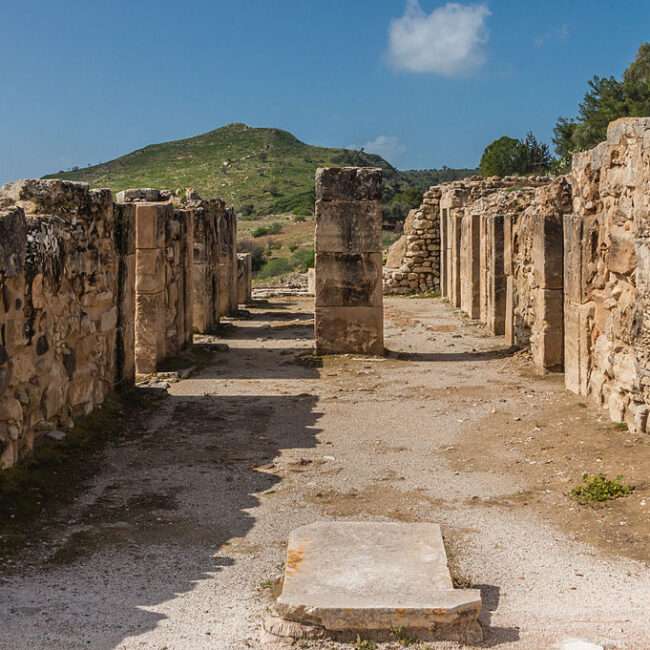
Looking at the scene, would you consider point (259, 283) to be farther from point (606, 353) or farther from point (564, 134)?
point (606, 353)

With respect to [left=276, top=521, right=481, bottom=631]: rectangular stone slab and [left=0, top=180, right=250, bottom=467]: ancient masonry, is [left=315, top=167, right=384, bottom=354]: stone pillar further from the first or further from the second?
[left=276, top=521, right=481, bottom=631]: rectangular stone slab

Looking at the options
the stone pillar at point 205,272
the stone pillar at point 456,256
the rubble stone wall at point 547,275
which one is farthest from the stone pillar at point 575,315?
the stone pillar at point 456,256

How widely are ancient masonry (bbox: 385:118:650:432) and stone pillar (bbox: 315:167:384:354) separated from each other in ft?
7.25

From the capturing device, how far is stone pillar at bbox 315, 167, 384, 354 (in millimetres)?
13922

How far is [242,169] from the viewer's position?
227 ft

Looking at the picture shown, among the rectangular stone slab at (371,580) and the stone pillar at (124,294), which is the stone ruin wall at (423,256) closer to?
the stone pillar at (124,294)

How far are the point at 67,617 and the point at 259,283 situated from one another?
2988 cm

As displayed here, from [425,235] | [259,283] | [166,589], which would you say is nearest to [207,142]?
[259,283]

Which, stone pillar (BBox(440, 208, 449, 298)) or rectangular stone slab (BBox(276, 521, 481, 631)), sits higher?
stone pillar (BBox(440, 208, 449, 298))

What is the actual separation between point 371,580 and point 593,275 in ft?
19.4

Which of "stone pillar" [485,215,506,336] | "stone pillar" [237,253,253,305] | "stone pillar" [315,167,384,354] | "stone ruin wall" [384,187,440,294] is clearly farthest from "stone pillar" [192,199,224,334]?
"stone ruin wall" [384,187,440,294]

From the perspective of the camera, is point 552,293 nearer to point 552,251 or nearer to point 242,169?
point 552,251

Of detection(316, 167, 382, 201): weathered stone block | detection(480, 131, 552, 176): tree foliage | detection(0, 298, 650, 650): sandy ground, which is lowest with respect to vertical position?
detection(0, 298, 650, 650): sandy ground

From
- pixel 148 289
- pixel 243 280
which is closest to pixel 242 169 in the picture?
pixel 243 280
